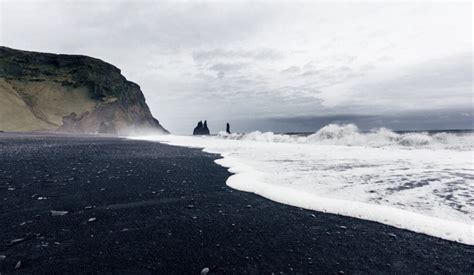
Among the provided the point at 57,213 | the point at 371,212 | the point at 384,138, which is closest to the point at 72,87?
the point at 384,138

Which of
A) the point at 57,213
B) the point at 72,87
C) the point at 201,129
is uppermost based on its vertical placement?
the point at 72,87

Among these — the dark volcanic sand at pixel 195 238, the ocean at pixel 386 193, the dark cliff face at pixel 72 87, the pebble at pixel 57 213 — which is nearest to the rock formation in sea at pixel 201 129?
the dark cliff face at pixel 72 87

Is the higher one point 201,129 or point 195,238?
point 201,129

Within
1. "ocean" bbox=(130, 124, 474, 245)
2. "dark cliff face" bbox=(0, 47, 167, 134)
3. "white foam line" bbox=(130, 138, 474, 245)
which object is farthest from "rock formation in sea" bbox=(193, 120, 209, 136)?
"white foam line" bbox=(130, 138, 474, 245)

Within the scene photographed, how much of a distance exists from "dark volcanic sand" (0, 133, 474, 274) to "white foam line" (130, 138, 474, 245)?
28 cm

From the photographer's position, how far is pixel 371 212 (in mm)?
4961

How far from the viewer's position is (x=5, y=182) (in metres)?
6.76

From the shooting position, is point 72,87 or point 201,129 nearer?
point 72,87

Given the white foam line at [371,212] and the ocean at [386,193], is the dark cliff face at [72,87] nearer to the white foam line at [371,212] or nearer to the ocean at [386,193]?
the ocean at [386,193]

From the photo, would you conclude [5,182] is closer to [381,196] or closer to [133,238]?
[133,238]

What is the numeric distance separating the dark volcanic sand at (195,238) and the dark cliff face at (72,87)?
93.2m

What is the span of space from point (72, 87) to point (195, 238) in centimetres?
11648

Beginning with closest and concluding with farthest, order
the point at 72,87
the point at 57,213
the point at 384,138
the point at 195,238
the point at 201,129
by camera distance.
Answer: the point at 195,238 → the point at 57,213 → the point at 384,138 → the point at 72,87 → the point at 201,129

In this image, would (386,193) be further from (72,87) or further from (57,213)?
(72,87)
